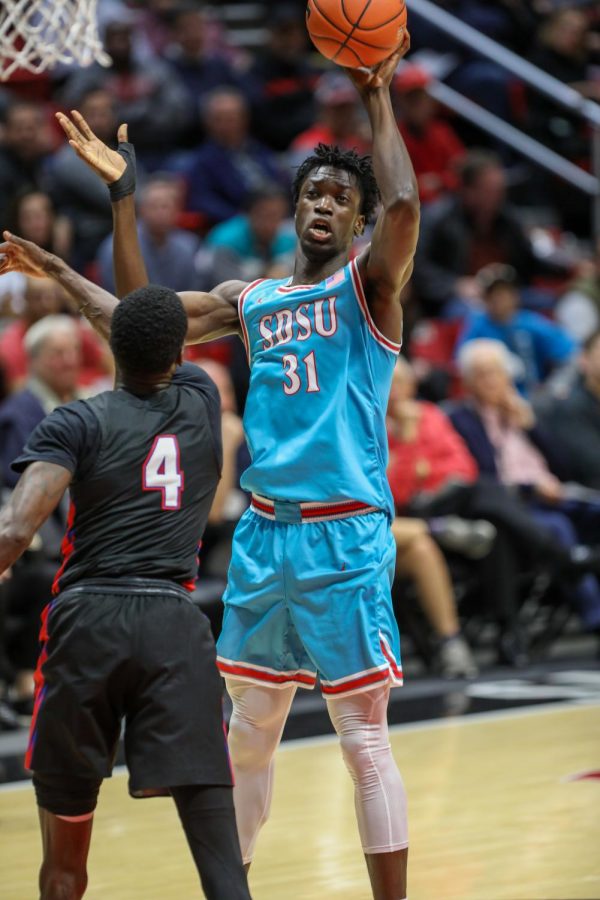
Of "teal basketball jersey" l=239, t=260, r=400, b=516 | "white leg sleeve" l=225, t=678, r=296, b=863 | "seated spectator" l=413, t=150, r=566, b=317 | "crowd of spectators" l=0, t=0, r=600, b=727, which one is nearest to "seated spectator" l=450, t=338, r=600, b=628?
"crowd of spectators" l=0, t=0, r=600, b=727

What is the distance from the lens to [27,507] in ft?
11.3

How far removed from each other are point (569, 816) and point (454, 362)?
5498 millimetres

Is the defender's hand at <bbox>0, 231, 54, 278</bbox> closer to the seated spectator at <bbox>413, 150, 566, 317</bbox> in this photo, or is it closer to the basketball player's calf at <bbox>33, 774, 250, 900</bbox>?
the basketball player's calf at <bbox>33, 774, 250, 900</bbox>

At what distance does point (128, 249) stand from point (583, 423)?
5579mm

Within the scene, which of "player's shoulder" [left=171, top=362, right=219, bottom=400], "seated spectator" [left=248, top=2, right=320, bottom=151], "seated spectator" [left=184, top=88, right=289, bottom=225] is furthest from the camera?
"seated spectator" [left=248, top=2, right=320, bottom=151]

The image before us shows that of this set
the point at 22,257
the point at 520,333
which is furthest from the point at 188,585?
the point at 520,333

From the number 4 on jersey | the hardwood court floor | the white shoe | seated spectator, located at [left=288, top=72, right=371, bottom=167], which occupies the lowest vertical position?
the hardwood court floor

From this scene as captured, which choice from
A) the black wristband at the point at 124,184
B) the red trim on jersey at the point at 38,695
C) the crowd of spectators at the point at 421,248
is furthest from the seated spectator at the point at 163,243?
the red trim on jersey at the point at 38,695

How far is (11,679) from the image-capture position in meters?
7.42

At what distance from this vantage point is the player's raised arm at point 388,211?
3969mm

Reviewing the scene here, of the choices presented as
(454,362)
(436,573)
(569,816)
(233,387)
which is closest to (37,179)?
(233,387)

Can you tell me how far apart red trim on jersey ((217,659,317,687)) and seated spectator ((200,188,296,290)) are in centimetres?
581

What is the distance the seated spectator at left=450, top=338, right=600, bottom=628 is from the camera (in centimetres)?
896

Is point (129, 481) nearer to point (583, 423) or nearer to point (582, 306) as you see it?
point (583, 423)
